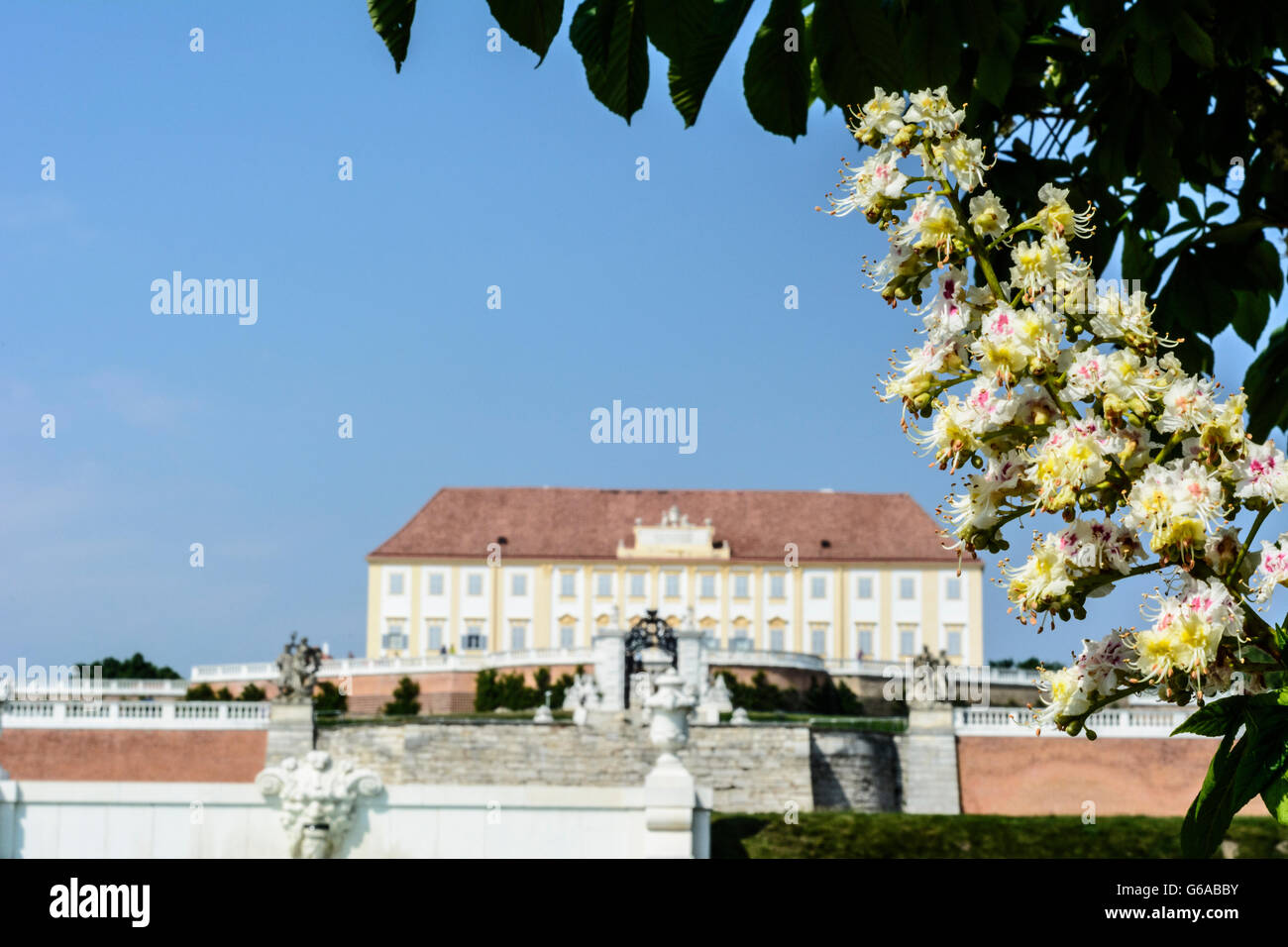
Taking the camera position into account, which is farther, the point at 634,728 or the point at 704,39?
the point at 634,728

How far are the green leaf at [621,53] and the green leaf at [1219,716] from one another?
4.37 feet

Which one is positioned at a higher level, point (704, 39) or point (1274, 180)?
point (1274, 180)

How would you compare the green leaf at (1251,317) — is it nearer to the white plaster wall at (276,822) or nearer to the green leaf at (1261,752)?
the green leaf at (1261,752)

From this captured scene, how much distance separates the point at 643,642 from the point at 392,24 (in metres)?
39.6

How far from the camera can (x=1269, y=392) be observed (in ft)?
14.5

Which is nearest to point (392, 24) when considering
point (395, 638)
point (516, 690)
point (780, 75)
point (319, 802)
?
point (780, 75)

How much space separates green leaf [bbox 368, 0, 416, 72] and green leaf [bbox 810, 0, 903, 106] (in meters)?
0.69

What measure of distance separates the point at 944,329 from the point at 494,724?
3225 cm
